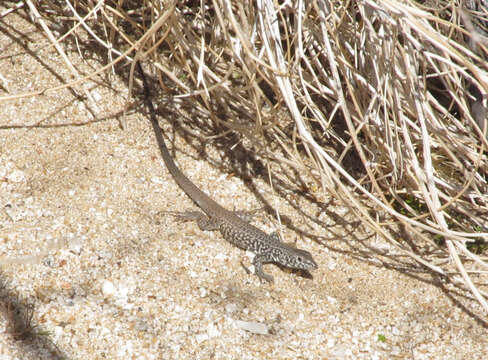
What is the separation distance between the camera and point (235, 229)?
3688 mm

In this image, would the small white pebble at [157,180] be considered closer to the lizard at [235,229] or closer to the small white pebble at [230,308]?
the lizard at [235,229]

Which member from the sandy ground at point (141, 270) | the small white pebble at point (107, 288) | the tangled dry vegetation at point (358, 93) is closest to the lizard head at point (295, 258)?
the sandy ground at point (141, 270)

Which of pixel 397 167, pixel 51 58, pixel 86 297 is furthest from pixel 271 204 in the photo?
pixel 51 58

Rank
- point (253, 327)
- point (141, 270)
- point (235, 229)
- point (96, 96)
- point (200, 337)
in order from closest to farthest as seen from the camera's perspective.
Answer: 1. point (200, 337)
2. point (253, 327)
3. point (141, 270)
4. point (235, 229)
5. point (96, 96)

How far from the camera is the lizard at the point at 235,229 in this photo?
11.5 feet

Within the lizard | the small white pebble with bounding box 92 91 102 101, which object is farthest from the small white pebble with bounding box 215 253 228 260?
the small white pebble with bounding box 92 91 102 101

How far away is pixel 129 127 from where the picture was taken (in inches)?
157

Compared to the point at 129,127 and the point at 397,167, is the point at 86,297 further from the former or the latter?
the point at 397,167

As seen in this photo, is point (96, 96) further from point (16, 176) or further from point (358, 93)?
point (358, 93)

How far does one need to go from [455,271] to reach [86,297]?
2.47 metres

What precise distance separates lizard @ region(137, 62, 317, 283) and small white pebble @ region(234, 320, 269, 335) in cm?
38

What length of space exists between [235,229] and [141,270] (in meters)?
0.76

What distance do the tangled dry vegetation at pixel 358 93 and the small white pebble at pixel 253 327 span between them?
908 mm

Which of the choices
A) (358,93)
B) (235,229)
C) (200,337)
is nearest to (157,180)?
(235,229)
